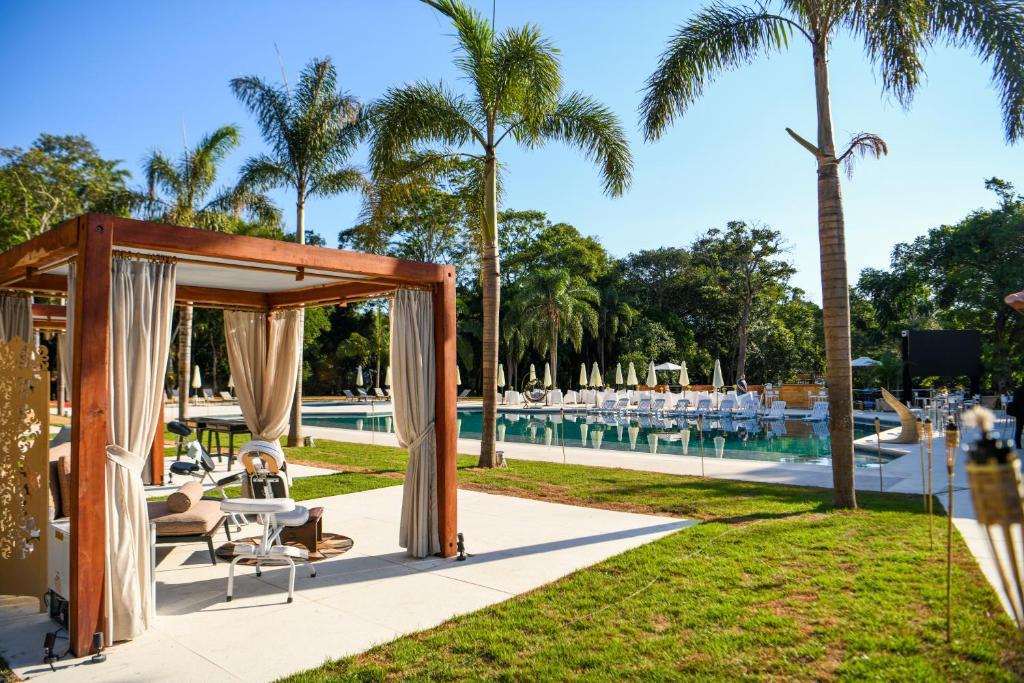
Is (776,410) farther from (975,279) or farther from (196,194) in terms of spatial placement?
(196,194)

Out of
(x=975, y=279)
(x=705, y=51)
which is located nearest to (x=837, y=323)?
(x=705, y=51)

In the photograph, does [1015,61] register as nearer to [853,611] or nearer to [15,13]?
[853,611]

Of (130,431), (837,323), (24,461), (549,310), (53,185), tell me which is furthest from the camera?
(549,310)

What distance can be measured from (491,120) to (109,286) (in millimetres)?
8185

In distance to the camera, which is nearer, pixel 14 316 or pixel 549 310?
pixel 14 316

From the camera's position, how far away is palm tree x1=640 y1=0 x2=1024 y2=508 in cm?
759

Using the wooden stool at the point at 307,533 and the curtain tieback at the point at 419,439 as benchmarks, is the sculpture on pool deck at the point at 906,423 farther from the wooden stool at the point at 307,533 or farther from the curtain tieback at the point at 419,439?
the wooden stool at the point at 307,533

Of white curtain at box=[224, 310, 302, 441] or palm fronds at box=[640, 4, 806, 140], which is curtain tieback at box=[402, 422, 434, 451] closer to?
white curtain at box=[224, 310, 302, 441]

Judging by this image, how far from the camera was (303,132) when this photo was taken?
48.5 feet

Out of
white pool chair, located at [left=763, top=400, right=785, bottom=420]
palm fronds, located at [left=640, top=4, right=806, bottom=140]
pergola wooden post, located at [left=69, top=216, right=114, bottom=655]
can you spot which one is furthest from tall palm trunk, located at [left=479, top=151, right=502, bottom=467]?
white pool chair, located at [left=763, top=400, right=785, bottom=420]

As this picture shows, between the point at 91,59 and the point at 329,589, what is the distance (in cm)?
1458

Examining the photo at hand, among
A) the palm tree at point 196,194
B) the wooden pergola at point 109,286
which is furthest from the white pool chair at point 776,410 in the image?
the wooden pergola at point 109,286

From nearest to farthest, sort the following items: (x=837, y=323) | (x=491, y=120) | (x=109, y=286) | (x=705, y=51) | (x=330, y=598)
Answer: (x=109, y=286) → (x=330, y=598) → (x=837, y=323) → (x=705, y=51) → (x=491, y=120)

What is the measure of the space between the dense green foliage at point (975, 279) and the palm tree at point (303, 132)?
21.4 m
